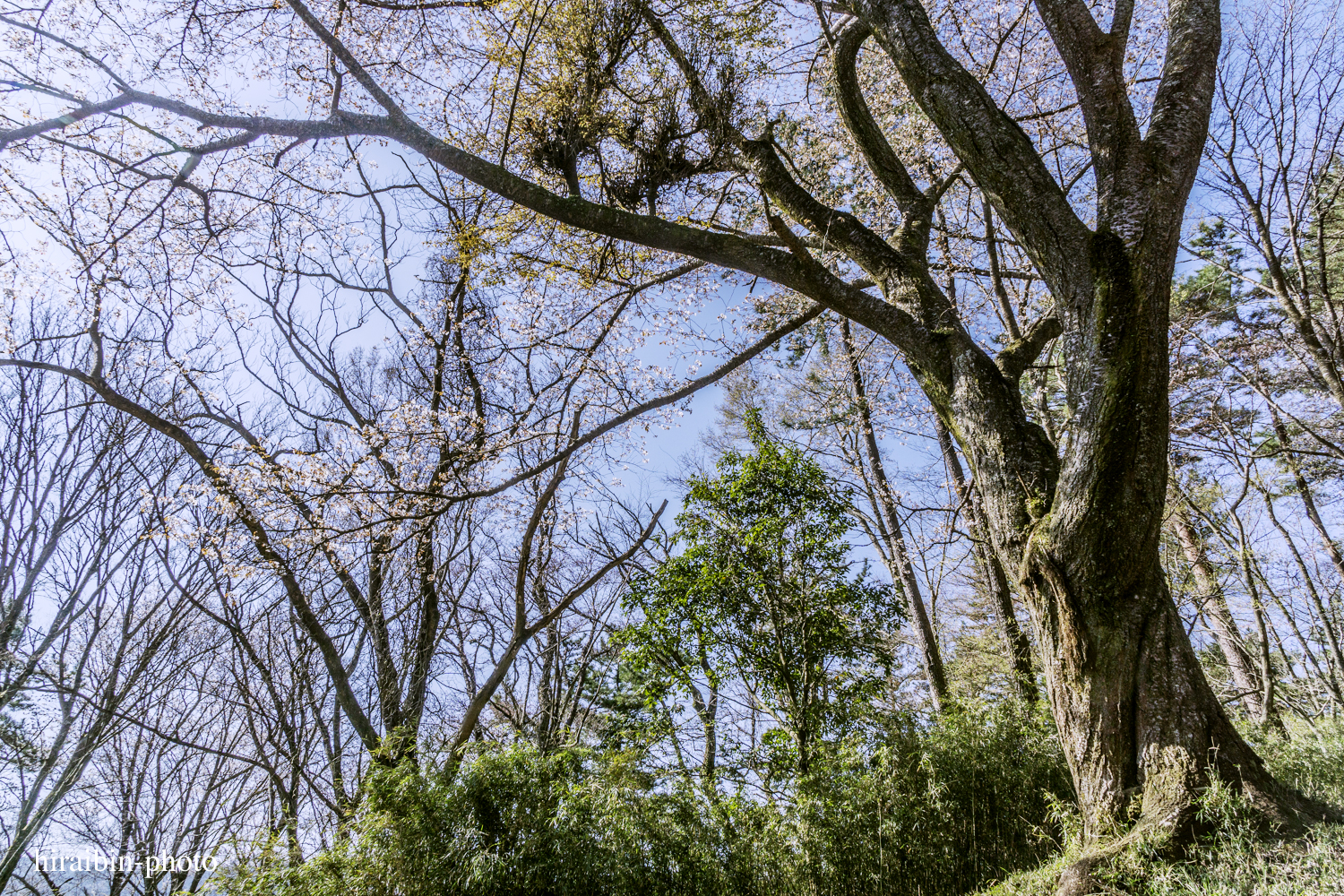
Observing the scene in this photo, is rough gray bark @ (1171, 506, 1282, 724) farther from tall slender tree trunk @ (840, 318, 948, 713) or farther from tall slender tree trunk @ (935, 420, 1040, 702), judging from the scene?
tall slender tree trunk @ (840, 318, 948, 713)

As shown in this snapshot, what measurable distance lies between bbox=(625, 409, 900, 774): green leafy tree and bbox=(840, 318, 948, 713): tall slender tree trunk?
1.17 m

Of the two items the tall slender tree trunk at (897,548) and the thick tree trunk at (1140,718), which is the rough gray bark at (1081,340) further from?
the tall slender tree trunk at (897,548)

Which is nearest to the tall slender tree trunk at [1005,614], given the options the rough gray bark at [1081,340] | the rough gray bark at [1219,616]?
the rough gray bark at [1219,616]

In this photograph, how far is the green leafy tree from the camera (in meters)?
4.95

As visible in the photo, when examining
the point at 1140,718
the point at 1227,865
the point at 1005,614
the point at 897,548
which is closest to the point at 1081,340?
the point at 1140,718

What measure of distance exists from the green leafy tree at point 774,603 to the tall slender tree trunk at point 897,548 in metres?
1.17

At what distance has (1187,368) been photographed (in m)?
7.08

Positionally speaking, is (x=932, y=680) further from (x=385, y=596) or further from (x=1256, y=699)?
(x=385, y=596)

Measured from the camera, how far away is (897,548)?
7.23 metres

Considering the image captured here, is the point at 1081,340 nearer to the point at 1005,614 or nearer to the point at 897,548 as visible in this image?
the point at 1005,614

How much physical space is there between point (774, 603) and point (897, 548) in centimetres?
291

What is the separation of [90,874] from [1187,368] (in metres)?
12.8

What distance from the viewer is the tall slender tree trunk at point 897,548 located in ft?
21.0

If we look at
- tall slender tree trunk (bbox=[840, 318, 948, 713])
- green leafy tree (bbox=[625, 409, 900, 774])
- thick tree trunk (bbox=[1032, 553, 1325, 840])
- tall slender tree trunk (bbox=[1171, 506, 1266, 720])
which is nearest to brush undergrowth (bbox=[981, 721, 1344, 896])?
thick tree trunk (bbox=[1032, 553, 1325, 840])
